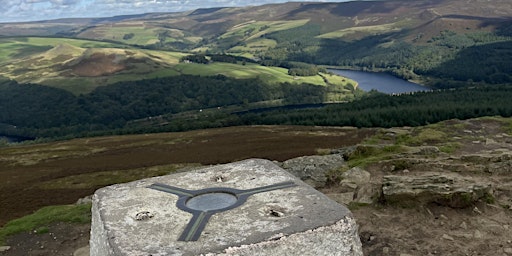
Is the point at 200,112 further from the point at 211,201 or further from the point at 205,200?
the point at 211,201

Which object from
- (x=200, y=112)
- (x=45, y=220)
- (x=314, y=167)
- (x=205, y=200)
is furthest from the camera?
(x=200, y=112)

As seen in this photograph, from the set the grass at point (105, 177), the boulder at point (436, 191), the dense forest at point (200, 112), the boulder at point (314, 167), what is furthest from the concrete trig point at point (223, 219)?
the dense forest at point (200, 112)

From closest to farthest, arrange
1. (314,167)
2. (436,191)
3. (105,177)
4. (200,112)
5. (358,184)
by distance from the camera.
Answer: (436,191) → (358,184) → (314,167) → (105,177) → (200,112)

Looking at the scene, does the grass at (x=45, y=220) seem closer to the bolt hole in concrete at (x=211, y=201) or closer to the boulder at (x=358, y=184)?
the bolt hole in concrete at (x=211, y=201)

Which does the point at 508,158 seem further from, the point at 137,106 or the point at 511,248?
the point at 137,106

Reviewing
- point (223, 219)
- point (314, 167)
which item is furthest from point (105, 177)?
point (223, 219)

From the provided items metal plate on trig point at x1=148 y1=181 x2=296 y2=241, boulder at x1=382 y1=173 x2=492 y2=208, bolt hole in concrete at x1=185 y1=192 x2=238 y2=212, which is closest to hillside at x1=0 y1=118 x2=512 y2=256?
boulder at x1=382 y1=173 x2=492 y2=208

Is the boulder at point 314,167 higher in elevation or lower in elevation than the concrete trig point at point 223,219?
lower
